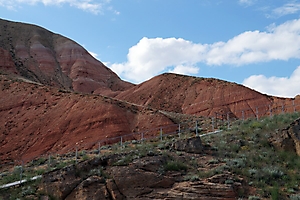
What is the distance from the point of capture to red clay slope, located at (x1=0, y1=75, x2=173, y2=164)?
103 feet

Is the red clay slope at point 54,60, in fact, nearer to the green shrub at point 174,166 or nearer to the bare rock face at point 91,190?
the bare rock face at point 91,190

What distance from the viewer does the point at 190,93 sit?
5884cm

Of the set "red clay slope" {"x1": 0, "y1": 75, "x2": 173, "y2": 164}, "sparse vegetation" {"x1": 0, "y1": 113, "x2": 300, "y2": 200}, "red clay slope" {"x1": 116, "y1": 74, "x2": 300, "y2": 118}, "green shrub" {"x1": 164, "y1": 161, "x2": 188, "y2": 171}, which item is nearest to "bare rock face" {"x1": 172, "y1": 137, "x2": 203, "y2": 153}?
"sparse vegetation" {"x1": 0, "y1": 113, "x2": 300, "y2": 200}

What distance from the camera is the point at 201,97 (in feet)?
185

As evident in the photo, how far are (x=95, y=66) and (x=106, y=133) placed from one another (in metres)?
50.4

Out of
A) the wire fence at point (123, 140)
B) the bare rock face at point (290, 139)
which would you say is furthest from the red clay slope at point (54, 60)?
the bare rock face at point (290, 139)

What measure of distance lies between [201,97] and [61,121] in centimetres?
2749

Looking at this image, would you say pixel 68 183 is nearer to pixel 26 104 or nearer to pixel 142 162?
pixel 142 162

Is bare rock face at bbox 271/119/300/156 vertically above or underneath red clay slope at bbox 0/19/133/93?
underneath

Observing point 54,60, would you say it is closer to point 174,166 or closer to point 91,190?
point 91,190

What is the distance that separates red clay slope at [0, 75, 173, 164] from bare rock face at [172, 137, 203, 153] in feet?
48.1

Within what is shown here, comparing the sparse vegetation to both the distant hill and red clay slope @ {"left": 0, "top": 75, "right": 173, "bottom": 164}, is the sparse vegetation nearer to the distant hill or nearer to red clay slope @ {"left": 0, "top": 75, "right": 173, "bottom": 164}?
the distant hill

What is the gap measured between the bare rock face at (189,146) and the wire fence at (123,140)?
2826 millimetres

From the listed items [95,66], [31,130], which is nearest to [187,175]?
[31,130]
